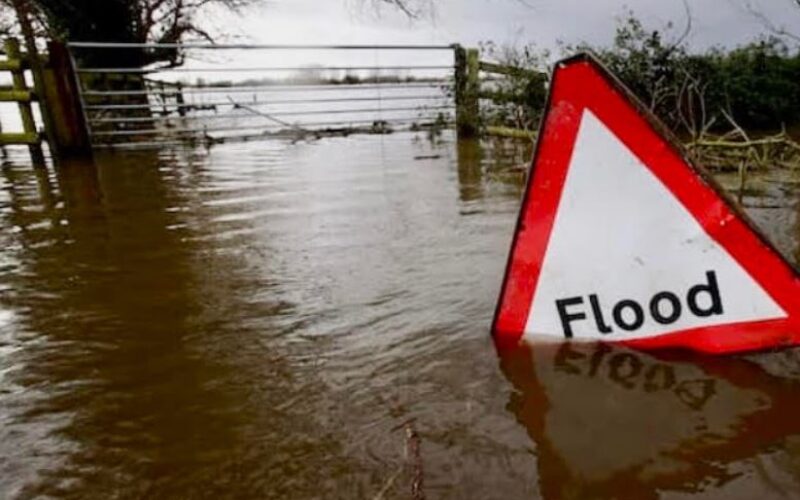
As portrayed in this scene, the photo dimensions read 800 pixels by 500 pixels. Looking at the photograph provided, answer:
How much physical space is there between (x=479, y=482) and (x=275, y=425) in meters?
0.46

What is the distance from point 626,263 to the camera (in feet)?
5.33

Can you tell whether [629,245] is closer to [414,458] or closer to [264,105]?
→ [414,458]

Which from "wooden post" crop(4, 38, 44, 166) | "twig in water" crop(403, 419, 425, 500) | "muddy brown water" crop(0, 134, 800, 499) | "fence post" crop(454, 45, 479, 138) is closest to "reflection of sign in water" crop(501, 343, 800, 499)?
"muddy brown water" crop(0, 134, 800, 499)

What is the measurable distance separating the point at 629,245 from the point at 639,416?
1.56ft

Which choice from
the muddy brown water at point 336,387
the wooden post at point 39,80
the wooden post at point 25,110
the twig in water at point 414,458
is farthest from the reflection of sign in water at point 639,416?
the wooden post at point 39,80

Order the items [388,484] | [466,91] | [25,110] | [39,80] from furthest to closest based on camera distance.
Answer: [466,91], [25,110], [39,80], [388,484]

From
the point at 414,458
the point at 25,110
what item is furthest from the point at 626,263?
the point at 25,110

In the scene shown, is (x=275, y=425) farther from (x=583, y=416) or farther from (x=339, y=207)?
(x=339, y=207)

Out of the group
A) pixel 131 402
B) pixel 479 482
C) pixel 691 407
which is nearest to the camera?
pixel 479 482

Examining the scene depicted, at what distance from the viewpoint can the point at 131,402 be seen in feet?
4.87

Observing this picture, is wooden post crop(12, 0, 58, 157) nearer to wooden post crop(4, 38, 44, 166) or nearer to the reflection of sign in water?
wooden post crop(4, 38, 44, 166)

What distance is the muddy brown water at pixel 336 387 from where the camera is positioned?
1.15m

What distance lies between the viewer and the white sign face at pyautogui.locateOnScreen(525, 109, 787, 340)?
155 cm

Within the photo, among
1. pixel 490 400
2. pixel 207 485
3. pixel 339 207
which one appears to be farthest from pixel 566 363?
pixel 339 207
